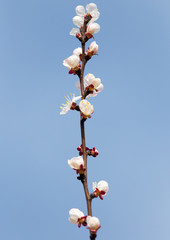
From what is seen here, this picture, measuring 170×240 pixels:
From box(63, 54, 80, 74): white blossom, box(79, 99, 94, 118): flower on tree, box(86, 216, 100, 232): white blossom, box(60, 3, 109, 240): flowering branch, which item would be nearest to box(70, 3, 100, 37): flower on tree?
box(60, 3, 109, 240): flowering branch

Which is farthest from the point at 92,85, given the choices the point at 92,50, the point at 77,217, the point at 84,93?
the point at 77,217

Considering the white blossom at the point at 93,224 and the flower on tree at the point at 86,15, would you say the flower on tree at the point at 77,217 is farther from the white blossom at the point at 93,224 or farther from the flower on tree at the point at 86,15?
the flower on tree at the point at 86,15

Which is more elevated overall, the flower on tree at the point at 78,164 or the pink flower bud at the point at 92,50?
the pink flower bud at the point at 92,50

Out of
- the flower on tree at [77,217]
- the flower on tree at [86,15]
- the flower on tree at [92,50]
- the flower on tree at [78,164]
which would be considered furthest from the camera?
the flower on tree at [86,15]

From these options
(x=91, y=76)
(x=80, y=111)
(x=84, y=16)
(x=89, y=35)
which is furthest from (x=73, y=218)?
(x=84, y=16)

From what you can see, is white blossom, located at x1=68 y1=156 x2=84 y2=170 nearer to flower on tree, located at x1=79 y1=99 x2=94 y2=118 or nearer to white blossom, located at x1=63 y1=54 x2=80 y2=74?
flower on tree, located at x1=79 y1=99 x2=94 y2=118

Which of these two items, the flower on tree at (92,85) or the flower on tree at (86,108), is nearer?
the flower on tree at (86,108)

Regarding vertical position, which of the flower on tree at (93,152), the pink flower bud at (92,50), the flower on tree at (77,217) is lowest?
the flower on tree at (77,217)

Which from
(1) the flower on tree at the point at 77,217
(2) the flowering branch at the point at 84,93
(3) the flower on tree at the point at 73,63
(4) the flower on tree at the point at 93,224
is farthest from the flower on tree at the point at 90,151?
(3) the flower on tree at the point at 73,63

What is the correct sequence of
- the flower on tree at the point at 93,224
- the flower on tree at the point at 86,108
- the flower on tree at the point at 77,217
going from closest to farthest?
the flower on tree at the point at 93,224 < the flower on tree at the point at 77,217 < the flower on tree at the point at 86,108
